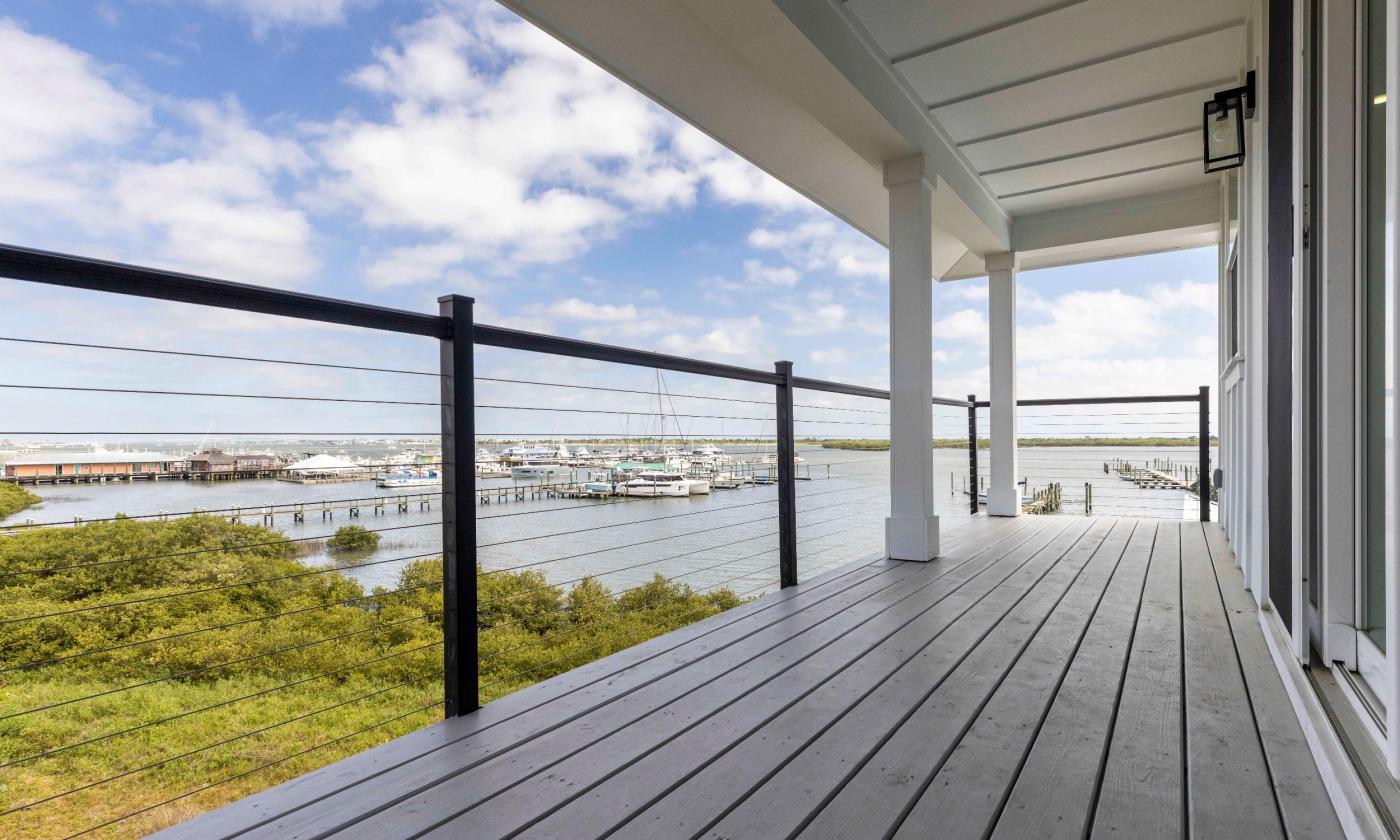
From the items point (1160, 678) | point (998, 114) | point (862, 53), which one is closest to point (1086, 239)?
point (998, 114)

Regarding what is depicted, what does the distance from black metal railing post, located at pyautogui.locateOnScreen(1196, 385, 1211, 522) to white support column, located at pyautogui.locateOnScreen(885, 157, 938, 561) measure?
7.50ft

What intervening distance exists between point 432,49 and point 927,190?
2549 cm

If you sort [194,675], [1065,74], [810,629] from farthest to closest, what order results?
[194,675] < [1065,74] < [810,629]

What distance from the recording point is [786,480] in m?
2.65

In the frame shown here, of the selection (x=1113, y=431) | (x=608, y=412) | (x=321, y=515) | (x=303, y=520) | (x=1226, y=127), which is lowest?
(x=303, y=520)

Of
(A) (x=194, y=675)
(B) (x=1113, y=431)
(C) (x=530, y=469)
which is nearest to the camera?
(C) (x=530, y=469)

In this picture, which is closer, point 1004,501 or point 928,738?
point 928,738

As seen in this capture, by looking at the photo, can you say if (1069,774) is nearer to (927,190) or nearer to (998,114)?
(927,190)

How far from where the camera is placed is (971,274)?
5559 mm

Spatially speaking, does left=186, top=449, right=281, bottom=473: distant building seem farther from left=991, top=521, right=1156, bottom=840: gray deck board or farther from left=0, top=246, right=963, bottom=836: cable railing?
left=991, top=521, right=1156, bottom=840: gray deck board

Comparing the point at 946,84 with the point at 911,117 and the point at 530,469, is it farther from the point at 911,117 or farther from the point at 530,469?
the point at 530,469

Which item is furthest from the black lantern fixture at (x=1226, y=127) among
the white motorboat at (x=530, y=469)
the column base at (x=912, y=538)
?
the white motorboat at (x=530, y=469)

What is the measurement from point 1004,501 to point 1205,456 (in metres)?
1.22

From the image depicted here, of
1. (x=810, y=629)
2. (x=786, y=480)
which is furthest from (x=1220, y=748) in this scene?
(x=786, y=480)
